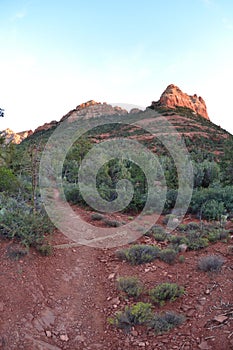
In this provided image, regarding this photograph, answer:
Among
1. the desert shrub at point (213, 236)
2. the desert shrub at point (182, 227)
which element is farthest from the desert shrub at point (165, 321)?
the desert shrub at point (182, 227)

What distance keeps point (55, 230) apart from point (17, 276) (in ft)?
7.22

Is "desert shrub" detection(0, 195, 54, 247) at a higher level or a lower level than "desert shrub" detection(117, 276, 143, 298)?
higher

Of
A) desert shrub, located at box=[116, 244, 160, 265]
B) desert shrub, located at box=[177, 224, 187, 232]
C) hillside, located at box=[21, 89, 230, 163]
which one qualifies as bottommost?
desert shrub, located at box=[116, 244, 160, 265]

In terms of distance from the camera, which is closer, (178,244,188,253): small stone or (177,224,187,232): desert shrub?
(178,244,188,253): small stone

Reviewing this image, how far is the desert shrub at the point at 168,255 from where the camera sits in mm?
6207

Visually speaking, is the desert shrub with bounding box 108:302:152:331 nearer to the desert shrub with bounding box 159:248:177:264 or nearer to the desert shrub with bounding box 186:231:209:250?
the desert shrub with bounding box 159:248:177:264

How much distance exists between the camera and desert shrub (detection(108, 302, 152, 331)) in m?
4.38

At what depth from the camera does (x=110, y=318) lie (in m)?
4.57

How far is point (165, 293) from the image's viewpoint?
492cm

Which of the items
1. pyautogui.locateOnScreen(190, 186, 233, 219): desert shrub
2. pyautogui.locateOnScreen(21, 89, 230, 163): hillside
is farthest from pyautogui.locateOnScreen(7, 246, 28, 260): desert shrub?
pyautogui.locateOnScreen(21, 89, 230, 163): hillside

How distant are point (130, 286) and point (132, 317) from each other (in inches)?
33.1

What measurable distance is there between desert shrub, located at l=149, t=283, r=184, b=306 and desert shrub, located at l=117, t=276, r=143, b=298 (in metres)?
0.22

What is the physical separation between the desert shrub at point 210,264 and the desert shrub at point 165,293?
84 centimetres

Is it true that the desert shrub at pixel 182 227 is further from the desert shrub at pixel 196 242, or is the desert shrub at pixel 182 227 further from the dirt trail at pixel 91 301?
the dirt trail at pixel 91 301
